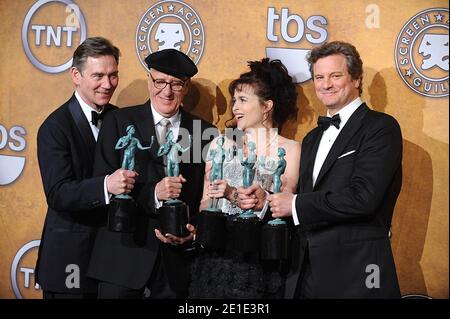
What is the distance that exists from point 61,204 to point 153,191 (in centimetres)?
46

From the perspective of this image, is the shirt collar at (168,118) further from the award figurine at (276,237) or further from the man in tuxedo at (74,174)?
the award figurine at (276,237)

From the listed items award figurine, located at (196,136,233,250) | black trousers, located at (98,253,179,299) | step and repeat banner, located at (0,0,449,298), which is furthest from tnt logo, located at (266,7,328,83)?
black trousers, located at (98,253,179,299)

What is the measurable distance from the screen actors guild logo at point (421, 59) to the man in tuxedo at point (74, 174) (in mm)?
1641

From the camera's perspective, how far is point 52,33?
3.71m

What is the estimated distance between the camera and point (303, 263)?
299cm

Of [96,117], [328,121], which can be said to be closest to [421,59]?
[328,121]

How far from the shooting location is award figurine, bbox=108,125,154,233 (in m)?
2.92

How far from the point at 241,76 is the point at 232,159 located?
1.57 ft

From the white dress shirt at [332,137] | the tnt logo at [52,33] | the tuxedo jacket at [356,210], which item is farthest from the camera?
the tnt logo at [52,33]

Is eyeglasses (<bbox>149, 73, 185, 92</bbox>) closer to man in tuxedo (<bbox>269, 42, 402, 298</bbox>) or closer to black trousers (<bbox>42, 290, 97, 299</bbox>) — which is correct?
man in tuxedo (<bbox>269, 42, 402, 298</bbox>)

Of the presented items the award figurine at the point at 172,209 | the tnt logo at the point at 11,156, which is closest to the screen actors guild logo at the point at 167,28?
the tnt logo at the point at 11,156

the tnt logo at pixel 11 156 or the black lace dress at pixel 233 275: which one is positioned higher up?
the tnt logo at pixel 11 156

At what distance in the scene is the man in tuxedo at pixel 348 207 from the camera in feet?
9.23

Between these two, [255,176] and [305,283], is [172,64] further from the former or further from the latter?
[305,283]
